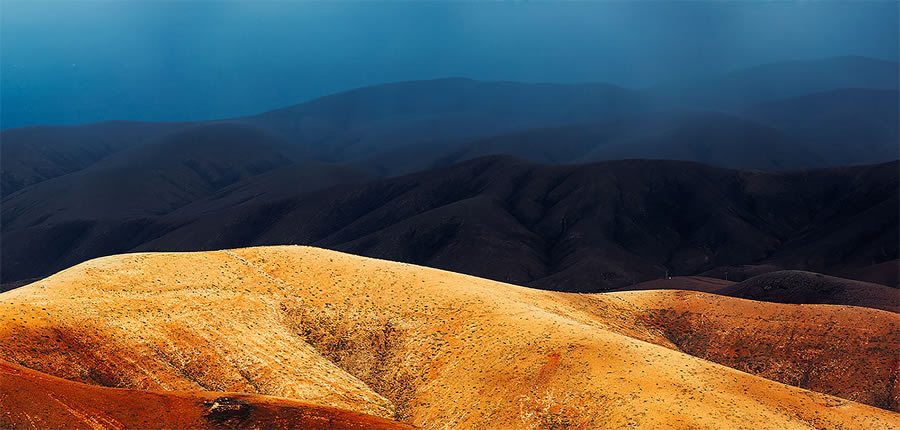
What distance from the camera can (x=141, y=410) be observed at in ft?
106

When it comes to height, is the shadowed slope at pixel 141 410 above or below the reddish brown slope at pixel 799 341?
below

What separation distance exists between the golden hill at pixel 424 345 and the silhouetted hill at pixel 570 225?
70983 mm

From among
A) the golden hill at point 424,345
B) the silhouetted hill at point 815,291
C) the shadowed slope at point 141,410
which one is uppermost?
the silhouetted hill at point 815,291

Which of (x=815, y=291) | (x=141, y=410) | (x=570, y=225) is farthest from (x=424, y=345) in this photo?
(x=570, y=225)

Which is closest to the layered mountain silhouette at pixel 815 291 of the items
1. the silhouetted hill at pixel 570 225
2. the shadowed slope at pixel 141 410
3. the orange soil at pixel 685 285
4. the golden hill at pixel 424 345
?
the orange soil at pixel 685 285

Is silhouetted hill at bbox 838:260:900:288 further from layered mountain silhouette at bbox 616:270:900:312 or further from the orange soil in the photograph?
the orange soil

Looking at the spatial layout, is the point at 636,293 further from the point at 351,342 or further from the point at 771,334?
the point at 351,342

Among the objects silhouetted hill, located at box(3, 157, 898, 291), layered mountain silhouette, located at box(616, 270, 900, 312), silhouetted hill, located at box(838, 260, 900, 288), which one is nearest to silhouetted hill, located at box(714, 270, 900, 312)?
layered mountain silhouette, located at box(616, 270, 900, 312)

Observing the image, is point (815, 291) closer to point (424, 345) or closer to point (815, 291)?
point (815, 291)

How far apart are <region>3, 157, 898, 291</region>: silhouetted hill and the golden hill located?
2795 inches

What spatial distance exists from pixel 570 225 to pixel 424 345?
116144 mm

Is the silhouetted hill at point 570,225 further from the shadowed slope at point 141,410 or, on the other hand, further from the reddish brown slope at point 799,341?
the shadowed slope at point 141,410

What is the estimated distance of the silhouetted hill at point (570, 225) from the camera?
138 metres

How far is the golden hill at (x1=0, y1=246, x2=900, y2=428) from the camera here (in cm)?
3725
